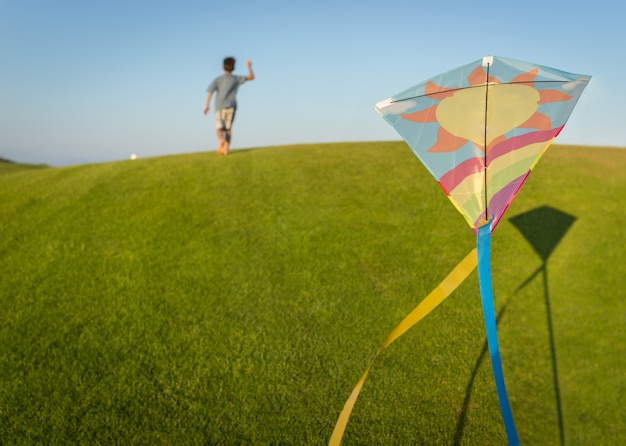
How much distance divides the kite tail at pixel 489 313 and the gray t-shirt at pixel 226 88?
999 cm

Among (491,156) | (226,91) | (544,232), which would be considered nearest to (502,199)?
(491,156)

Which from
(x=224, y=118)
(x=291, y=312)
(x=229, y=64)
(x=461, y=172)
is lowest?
(x=291, y=312)

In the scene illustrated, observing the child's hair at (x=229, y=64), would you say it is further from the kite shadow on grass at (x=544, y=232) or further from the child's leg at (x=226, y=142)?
the kite shadow on grass at (x=544, y=232)

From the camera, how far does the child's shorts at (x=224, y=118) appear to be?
11.9 metres

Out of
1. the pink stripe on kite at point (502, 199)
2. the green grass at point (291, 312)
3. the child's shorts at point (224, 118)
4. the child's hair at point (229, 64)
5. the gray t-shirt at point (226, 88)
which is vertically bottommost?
the green grass at point (291, 312)

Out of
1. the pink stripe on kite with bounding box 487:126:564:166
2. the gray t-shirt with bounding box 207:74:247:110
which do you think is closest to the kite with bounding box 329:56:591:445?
the pink stripe on kite with bounding box 487:126:564:166

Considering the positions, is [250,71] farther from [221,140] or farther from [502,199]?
[502,199]

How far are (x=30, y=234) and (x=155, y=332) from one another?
150 inches

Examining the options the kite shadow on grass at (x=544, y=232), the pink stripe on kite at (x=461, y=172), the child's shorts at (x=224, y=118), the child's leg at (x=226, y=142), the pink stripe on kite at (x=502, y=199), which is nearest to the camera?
the pink stripe on kite at (x=502, y=199)

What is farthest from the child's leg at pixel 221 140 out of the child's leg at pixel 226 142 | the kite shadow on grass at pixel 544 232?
the kite shadow on grass at pixel 544 232

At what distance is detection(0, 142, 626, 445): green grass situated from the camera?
4.62 m

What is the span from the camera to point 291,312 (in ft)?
20.3

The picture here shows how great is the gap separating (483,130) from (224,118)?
388 inches

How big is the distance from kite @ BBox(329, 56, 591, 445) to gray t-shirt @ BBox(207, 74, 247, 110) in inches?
366
